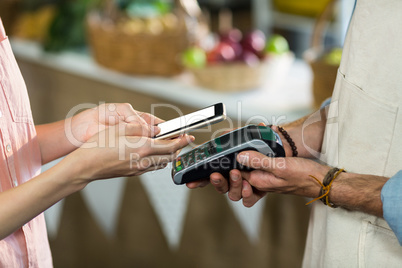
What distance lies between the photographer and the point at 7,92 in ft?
2.41

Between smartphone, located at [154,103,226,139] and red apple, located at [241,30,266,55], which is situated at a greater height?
smartphone, located at [154,103,226,139]

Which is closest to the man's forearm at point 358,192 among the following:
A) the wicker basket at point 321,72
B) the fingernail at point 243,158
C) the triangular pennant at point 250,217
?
the fingernail at point 243,158

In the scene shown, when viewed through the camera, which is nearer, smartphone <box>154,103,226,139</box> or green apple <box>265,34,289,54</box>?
smartphone <box>154,103,226,139</box>

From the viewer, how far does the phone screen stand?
73cm

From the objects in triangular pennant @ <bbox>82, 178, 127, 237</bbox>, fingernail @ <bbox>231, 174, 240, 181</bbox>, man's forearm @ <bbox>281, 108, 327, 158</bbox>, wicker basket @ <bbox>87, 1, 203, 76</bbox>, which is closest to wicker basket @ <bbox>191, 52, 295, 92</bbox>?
wicker basket @ <bbox>87, 1, 203, 76</bbox>

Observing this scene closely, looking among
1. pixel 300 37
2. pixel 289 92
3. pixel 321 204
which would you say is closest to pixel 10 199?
pixel 321 204

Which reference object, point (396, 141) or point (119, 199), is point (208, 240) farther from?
point (396, 141)

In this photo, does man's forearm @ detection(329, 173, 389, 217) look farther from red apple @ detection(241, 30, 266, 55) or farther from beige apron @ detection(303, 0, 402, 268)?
red apple @ detection(241, 30, 266, 55)

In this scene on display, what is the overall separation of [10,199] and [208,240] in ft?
3.59

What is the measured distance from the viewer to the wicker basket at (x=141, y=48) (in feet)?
5.63

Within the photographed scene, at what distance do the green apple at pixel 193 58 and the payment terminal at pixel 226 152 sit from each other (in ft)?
2.91

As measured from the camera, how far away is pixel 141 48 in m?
A: 1.73

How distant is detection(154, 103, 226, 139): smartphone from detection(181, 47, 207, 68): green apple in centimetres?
92

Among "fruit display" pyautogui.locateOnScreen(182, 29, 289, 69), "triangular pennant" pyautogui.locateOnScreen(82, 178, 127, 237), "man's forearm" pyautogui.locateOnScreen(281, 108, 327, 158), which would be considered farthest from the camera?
"triangular pennant" pyautogui.locateOnScreen(82, 178, 127, 237)
